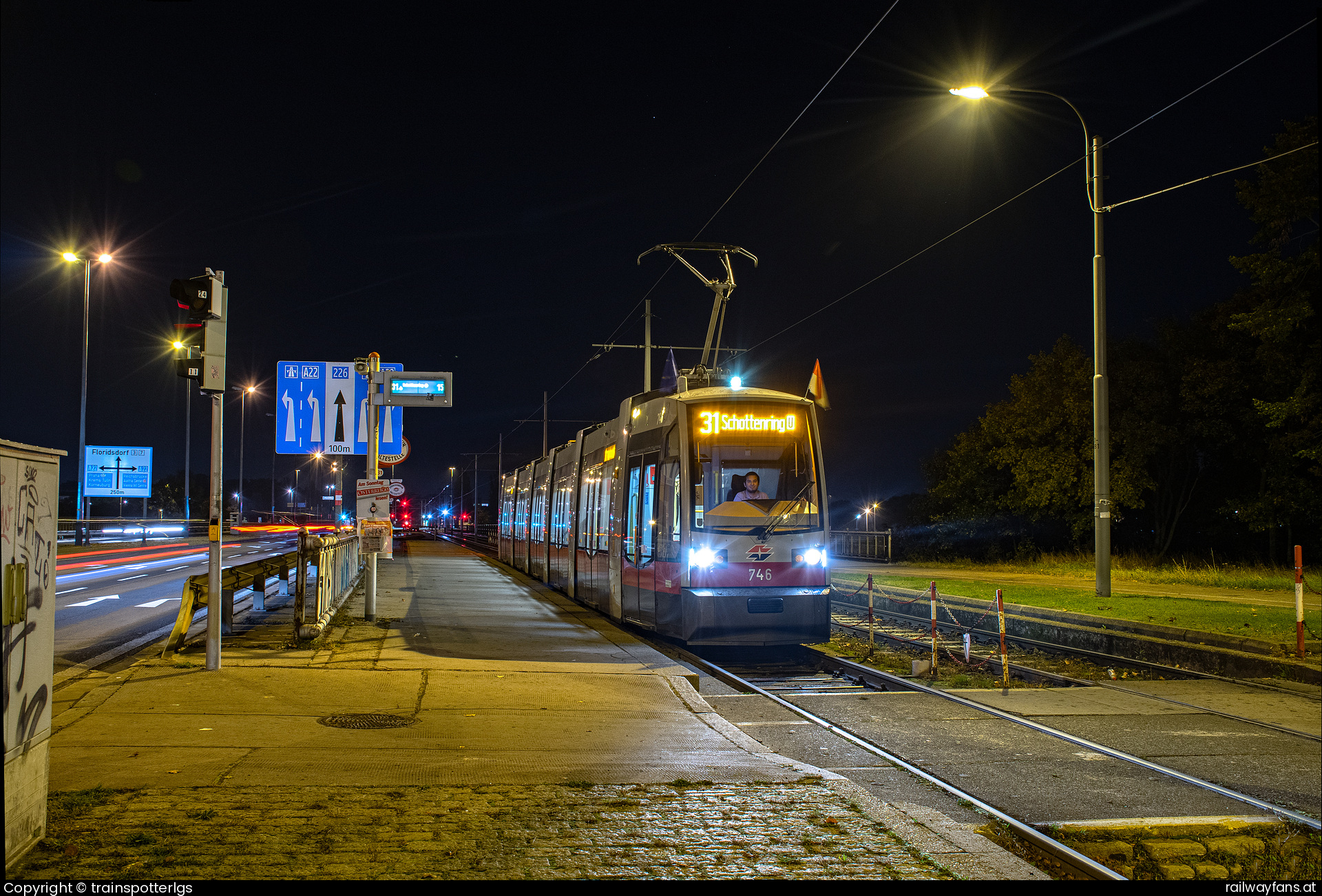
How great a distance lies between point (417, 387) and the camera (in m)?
17.3

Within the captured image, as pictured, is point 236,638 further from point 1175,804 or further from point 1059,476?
point 1059,476

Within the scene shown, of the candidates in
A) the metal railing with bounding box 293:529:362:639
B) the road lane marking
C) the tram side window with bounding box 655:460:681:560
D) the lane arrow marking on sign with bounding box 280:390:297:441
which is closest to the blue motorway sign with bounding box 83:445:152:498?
the lane arrow marking on sign with bounding box 280:390:297:441

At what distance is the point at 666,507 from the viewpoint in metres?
14.5

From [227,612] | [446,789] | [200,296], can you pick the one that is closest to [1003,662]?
[446,789]

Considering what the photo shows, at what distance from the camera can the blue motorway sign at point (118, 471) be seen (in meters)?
48.2

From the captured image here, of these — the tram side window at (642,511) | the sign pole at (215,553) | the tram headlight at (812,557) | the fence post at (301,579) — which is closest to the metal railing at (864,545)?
the tram side window at (642,511)

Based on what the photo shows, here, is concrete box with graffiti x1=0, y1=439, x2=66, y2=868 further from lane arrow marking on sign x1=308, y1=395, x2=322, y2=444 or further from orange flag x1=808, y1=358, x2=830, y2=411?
lane arrow marking on sign x1=308, y1=395, x2=322, y2=444

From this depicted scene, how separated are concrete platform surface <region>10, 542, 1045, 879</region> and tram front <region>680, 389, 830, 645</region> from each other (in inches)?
107

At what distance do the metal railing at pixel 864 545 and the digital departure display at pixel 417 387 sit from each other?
2702 cm

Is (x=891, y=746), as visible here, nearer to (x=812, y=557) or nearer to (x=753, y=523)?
(x=812, y=557)

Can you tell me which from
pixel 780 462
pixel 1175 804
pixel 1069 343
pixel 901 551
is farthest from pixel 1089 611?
pixel 901 551

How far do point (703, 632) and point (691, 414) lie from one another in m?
2.95

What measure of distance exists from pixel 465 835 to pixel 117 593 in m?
21.1

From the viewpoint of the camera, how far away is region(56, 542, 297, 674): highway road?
14594 mm
